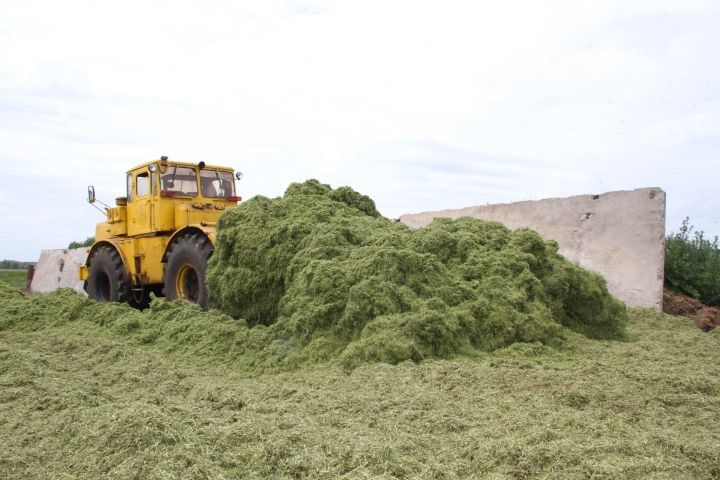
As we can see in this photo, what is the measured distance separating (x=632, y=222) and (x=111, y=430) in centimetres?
711

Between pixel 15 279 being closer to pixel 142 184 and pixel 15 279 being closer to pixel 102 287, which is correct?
pixel 102 287

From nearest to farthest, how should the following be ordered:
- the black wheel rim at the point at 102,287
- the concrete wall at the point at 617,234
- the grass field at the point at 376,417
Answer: the grass field at the point at 376,417
the concrete wall at the point at 617,234
the black wheel rim at the point at 102,287

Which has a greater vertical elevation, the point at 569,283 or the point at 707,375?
the point at 569,283

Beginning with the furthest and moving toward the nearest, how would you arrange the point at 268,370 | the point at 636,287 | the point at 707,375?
the point at 636,287 → the point at 268,370 → the point at 707,375

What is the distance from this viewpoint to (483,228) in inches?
285

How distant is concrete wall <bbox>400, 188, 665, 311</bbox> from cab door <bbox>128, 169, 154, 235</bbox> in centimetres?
619

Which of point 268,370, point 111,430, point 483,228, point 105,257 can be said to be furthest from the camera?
point 105,257

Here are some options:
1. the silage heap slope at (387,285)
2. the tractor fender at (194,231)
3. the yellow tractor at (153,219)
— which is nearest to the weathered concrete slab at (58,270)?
the yellow tractor at (153,219)

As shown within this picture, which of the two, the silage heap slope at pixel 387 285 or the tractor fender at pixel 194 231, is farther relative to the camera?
the tractor fender at pixel 194 231

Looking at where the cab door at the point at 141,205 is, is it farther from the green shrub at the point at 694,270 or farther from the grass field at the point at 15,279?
the grass field at the point at 15,279

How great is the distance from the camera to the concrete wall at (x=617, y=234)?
7.93 m

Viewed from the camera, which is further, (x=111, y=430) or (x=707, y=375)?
(x=707, y=375)

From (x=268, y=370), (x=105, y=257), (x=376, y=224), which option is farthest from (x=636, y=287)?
(x=105, y=257)

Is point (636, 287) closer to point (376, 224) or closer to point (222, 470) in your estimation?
point (376, 224)
